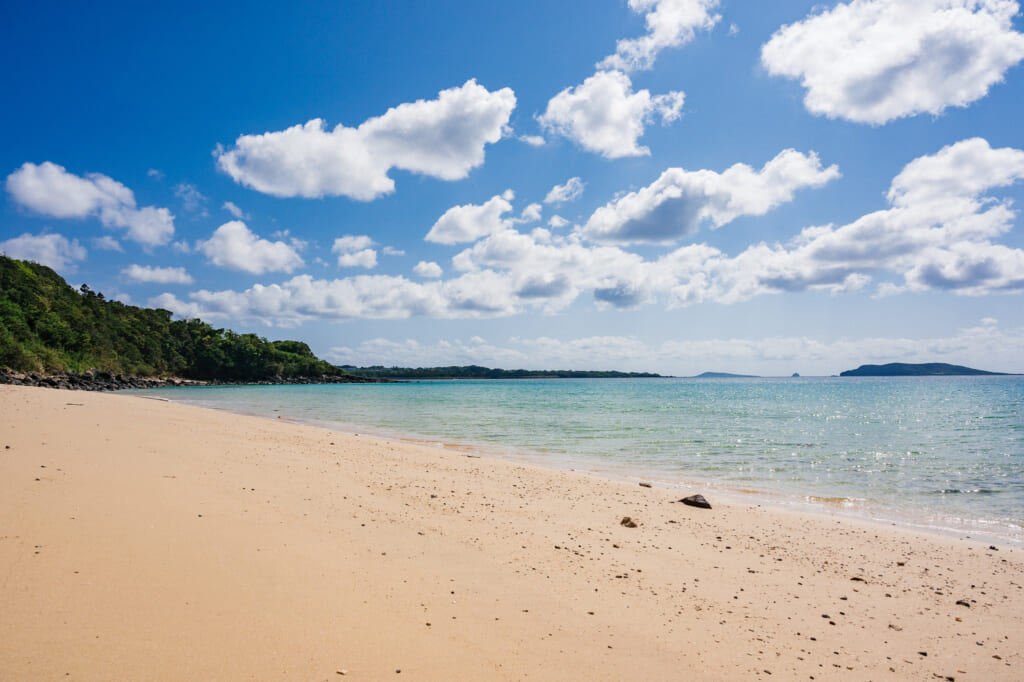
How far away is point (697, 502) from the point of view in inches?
389

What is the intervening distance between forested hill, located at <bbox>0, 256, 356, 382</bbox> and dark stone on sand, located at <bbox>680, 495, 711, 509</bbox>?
57646 millimetres

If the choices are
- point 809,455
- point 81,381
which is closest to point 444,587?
point 809,455

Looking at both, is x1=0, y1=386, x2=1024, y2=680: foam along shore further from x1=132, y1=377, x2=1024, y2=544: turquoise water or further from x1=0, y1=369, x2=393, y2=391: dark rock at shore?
x1=0, y1=369, x2=393, y2=391: dark rock at shore

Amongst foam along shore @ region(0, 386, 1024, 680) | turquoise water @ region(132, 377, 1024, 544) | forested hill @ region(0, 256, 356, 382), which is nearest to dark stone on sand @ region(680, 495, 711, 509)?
foam along shore @ region(0, 386, 1024, 680)

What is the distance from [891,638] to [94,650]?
266 inches

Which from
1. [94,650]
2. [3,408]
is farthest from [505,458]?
[3,408]

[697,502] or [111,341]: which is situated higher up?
[111,341]

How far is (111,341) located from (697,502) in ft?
334

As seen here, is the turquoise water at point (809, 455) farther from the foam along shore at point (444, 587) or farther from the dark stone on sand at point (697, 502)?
the foam along shore at point (444, 587)

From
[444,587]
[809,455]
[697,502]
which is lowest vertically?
[809,455]

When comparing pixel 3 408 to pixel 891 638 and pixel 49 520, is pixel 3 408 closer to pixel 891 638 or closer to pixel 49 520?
pixel 49 520

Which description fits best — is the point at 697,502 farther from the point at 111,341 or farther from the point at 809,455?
the point at 111,341

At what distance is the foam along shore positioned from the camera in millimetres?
3467

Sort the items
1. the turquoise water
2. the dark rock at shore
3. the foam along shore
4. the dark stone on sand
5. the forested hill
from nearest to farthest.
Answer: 1. the foam along shore
2. the dark stone on sand
3. the turquoise water
4. the dark rock at shore
5. the forested hill
